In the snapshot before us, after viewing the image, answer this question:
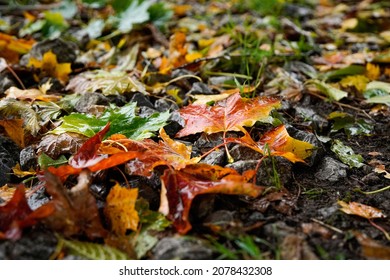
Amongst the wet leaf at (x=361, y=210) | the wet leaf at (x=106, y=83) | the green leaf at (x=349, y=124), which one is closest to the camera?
the wet leaf at (x=361, y=210)

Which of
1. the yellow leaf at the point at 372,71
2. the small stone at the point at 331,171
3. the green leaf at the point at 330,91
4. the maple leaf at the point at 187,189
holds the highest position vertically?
the maple leaf at the point at 187,189

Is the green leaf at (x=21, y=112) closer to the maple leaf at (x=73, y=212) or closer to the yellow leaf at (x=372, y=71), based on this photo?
the maple leaf at (x=73, y=212)

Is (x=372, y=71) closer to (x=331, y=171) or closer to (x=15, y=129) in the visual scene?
(x=331, y=171)

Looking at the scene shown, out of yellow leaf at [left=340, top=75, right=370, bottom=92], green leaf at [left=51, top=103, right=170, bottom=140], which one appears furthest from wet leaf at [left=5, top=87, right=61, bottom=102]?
yellow leaf at [left=340, top=75, right=370, bottom=92]

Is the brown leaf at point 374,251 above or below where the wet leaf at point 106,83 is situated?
above

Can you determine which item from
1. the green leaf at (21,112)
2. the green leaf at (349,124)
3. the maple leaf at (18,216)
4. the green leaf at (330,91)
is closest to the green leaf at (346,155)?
the green leaf at (349,124)

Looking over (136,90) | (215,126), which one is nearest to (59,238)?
(215,126)
